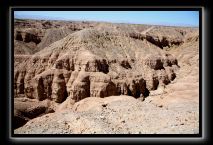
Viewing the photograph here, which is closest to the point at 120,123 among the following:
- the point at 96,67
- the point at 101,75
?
the point at 101,75

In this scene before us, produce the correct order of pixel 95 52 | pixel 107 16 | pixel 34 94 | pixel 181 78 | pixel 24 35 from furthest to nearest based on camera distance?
pixel 24 35 → pixel 181 78 → pixel 95 52 → pixel 34 94 → pixel 107 16

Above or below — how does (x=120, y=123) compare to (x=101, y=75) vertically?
below

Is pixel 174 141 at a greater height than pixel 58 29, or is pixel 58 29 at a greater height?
pixel 58 29

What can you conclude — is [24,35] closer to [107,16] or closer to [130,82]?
[130,82]

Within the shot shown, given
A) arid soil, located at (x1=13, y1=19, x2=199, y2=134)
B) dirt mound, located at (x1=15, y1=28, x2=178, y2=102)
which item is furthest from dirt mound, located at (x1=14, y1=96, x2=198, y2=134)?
dirt mound, located at (x1=15, y1=28, x2=178, y2=102)

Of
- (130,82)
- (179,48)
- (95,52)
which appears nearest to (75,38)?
(95,52)

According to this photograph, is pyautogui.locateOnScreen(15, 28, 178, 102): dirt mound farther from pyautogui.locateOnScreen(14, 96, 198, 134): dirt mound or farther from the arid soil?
pyautogui.locateOnScreen(14, 96, 198, 134): dirt mound

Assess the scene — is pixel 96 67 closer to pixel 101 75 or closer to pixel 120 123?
pixel 101 75

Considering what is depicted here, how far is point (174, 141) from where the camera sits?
6180mm

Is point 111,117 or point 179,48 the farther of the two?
point 179,48

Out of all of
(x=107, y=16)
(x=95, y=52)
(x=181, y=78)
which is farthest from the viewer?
(x=181, y=78)

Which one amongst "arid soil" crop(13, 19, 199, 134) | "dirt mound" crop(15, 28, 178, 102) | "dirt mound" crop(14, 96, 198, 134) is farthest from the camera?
"dirt mound" crop(15, 28, 178, 102)
